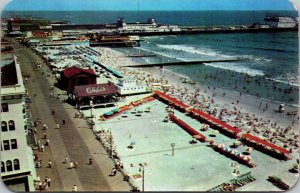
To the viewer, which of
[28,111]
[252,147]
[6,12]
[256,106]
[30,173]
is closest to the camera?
[30,173]

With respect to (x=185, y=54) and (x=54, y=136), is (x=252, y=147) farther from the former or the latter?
(x=185, y=54)

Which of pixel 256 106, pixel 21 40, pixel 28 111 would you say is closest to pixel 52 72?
pixel 21 40

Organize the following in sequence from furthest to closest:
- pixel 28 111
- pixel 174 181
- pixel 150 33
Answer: pixel 150 33 < pixel 28 111 < pixel 174 181

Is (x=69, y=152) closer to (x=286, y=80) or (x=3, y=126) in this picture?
(x=3, y=126)

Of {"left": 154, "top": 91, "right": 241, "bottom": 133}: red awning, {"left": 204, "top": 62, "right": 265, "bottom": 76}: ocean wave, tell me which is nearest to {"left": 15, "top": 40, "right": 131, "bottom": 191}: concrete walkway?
{"left": 154, "top": 91, "right": 241, "bottom": 133}: red awning

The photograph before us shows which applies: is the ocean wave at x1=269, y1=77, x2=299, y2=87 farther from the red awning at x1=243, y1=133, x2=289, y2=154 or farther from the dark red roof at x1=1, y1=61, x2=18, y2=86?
the dark red roof at x1=1, y1=61, x2=18, y2=86

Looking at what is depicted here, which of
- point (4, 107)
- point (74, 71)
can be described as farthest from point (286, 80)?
point (4, 107)

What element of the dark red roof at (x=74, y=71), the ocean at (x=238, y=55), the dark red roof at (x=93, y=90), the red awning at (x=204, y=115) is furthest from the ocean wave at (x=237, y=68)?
the dark red roof at (x=74, y=71)
